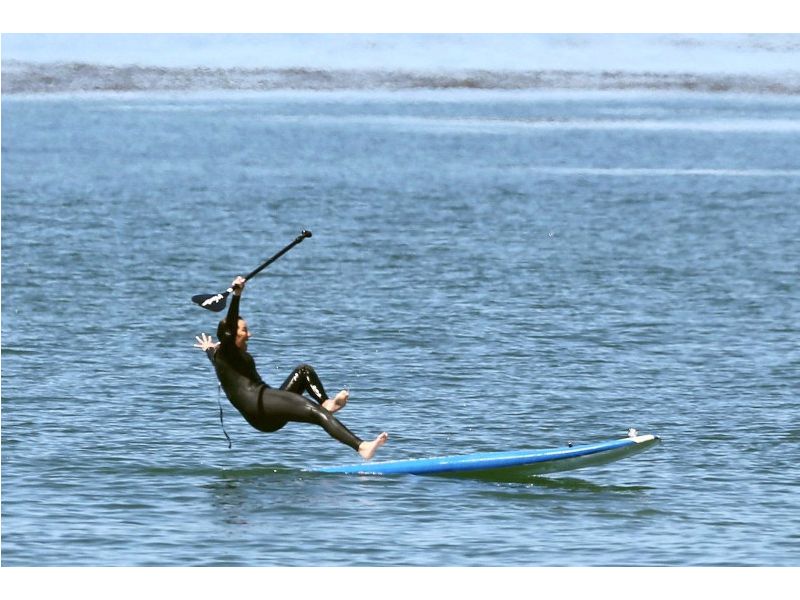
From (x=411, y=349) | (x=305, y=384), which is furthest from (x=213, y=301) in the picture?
(x=411, y=349)

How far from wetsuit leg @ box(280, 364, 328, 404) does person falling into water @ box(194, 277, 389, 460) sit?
1 cm

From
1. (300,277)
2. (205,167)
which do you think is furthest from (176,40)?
(300,277)

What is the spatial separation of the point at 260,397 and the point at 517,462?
10.5 feet

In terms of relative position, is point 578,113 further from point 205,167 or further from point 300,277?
point 300,277

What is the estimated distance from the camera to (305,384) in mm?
26672

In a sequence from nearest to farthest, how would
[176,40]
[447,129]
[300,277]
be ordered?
[300,277], [447,129], [176,40]

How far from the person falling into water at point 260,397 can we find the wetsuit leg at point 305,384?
0.01 meters

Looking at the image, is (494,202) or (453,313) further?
(494,202)

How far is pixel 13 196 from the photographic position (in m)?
69.4

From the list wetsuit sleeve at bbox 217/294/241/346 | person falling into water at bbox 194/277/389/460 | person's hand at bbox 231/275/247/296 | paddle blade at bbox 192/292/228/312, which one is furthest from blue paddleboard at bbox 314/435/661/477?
person's hand at bbox 231/275/247/296

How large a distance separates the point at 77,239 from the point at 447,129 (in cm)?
4378

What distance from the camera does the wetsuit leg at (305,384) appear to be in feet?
87.2

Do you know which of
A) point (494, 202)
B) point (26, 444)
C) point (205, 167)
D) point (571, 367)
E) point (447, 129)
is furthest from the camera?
point (447, 129)

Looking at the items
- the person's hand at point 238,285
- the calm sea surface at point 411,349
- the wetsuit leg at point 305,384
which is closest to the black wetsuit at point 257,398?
the wetsuit leg at point 305,384
